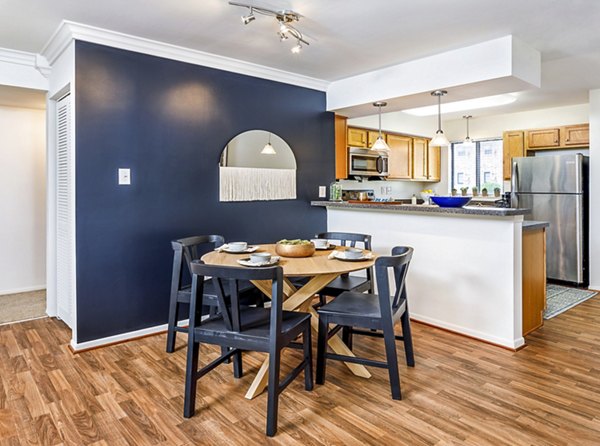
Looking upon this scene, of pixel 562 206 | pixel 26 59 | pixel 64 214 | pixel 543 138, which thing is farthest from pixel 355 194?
pixel 26 59

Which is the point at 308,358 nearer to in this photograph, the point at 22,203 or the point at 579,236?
the point at 22,203

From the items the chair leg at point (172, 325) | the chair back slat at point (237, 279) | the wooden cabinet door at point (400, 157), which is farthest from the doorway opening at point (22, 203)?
the wooden cabinet door at point (400, 157)

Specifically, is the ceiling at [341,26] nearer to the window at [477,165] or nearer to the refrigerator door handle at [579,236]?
the refrigerator door handle at [579,236]

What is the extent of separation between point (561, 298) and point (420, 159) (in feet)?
10.5

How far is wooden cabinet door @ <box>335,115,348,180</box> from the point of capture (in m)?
4.82

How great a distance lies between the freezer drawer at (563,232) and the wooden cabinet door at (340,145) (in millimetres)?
2569

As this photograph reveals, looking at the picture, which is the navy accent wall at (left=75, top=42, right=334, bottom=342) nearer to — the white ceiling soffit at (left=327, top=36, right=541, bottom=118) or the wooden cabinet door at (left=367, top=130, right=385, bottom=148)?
the white ceiling soffit at (left=327, top=36, right=541, bottom=118)

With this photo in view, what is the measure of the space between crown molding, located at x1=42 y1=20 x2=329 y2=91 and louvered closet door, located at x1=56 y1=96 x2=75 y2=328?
1.40ft

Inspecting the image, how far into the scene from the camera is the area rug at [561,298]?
407cm

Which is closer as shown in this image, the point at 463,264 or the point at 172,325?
the point at 172,325

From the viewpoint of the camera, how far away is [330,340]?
273 cm

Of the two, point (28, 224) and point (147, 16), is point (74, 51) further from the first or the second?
point (28, 224)

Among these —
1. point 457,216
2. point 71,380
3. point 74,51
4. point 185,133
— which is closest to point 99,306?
point 71,380

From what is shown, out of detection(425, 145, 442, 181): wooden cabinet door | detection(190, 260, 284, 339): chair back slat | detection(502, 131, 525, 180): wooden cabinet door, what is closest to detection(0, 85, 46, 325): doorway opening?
detection(190, 260, 284, 339): chair back slat
